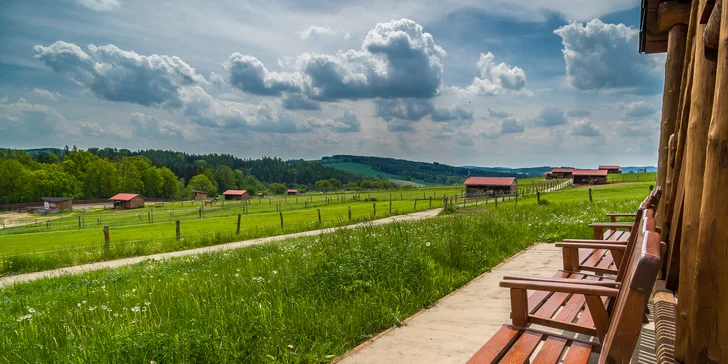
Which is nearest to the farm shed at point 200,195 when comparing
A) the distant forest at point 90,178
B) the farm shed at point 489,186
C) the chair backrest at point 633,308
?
the distant forest at point 90,178

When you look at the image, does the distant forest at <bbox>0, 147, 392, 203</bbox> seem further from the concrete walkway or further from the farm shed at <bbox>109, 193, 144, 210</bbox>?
the concrete walkway

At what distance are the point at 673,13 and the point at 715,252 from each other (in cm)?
459

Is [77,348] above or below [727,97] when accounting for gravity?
below

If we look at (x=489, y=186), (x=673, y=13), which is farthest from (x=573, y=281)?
(x=489, y=186)

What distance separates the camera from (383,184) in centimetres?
16512

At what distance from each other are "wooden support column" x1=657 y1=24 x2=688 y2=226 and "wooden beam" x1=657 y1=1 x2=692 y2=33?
0.18 meters

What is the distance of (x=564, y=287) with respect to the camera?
2.48 metres

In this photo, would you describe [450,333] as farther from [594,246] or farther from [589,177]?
[589,177]

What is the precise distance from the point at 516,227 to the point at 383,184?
15555 cm

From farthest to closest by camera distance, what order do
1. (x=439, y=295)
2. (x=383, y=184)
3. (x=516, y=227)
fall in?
(x=383, y=184), (x=516, y=227), (x=439, y=295)

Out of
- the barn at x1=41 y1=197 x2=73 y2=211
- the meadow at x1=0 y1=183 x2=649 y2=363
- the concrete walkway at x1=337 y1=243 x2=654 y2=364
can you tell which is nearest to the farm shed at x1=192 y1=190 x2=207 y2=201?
the barn at x1=41 y1=197 x2=73 y2=211

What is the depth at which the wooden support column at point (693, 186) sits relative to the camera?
188 centimetres

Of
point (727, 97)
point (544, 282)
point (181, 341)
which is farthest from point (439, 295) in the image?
point (727, 97)

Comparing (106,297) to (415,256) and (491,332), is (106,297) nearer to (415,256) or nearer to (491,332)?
(415,256)
